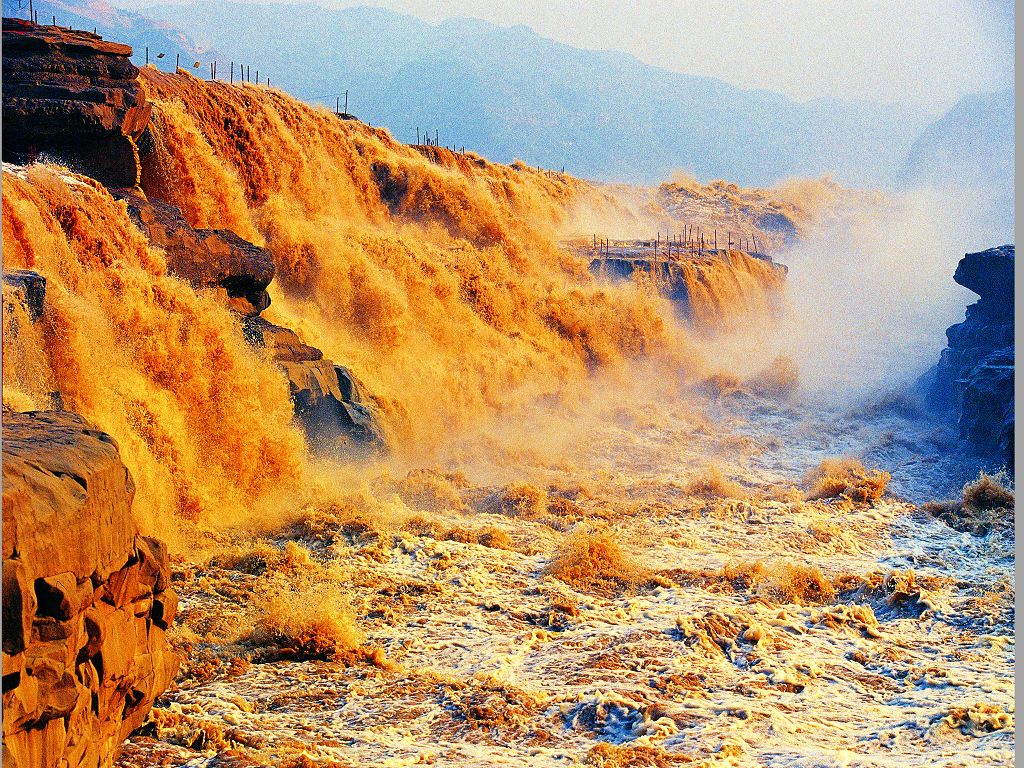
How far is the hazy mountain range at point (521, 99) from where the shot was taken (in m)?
150

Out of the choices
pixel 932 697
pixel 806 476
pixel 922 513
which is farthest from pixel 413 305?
pixel 932 697

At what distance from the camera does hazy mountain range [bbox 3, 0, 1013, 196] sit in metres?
150

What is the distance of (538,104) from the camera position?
16175 centimetres

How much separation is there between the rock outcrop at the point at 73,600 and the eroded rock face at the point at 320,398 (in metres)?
7.40

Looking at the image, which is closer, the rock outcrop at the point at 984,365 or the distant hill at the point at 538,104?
the rock outcrop at the point at 984,365

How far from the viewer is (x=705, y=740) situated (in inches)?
305

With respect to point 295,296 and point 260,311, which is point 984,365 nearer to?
point 295,296

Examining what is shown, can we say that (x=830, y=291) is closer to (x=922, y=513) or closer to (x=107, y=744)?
(x=922, y=513)

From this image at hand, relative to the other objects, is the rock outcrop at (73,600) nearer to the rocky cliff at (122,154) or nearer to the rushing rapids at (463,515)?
the rushing rapids at (463,515)

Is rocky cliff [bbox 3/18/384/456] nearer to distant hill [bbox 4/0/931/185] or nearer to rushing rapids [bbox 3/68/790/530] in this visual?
rushing rapids [bbox 3/68/790/530]

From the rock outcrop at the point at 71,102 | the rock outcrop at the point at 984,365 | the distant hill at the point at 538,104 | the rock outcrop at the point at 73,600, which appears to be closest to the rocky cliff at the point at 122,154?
the rock outcrop at the point at 71,102

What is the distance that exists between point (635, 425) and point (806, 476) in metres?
4.52

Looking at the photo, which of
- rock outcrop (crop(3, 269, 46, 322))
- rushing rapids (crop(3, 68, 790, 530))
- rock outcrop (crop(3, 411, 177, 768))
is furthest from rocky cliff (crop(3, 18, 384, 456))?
rock outcrop (crop(3, 411, 177, 768))

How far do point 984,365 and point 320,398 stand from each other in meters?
13.1
